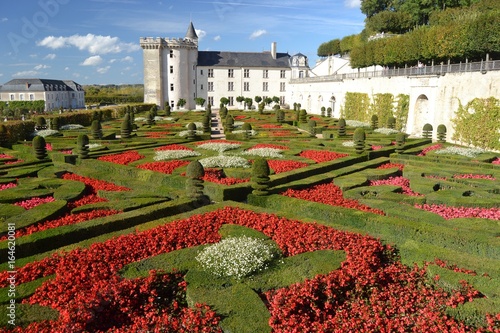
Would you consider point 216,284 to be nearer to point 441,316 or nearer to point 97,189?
point 441,316

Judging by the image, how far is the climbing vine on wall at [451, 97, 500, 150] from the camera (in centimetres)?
2522

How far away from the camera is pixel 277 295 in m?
7.00

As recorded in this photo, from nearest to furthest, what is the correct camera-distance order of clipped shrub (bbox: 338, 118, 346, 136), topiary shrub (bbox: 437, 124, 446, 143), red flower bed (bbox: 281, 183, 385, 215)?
1. red flower bed (bbox: 281, 183, 385, 215)
2. topiary shrub (bbox: 437, 124, 446, 143)
3. clipped shrub (bbox: 338, 118, 346, 136)

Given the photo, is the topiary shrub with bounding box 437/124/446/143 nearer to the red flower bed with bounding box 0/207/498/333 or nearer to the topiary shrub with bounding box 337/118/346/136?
the topiary shrub with bounding box 337/118/346/136

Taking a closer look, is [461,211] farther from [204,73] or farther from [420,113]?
[204,73]

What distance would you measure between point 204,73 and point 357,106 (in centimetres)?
3301

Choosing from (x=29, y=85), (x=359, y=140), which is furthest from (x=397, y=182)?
(x=29, y=85)

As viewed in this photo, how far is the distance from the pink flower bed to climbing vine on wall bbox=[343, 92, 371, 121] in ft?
115

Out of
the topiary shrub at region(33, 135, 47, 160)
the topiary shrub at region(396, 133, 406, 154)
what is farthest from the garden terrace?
the topiary shrub at region(396, 133, 406, 154)

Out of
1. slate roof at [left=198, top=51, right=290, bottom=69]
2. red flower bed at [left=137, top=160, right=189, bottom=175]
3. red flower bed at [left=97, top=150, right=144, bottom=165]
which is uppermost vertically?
slate roof at [left=198, top=51, right=290, bottom=69]

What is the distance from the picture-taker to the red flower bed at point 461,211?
11602 millimetres

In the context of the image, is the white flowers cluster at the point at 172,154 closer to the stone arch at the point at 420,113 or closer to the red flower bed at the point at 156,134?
the red flower bed at the point at 156,134

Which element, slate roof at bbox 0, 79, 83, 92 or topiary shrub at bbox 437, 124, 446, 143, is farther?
slate roof at bbox 0, 79, 83, 92

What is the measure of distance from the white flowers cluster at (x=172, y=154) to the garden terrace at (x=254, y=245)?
1.81m
